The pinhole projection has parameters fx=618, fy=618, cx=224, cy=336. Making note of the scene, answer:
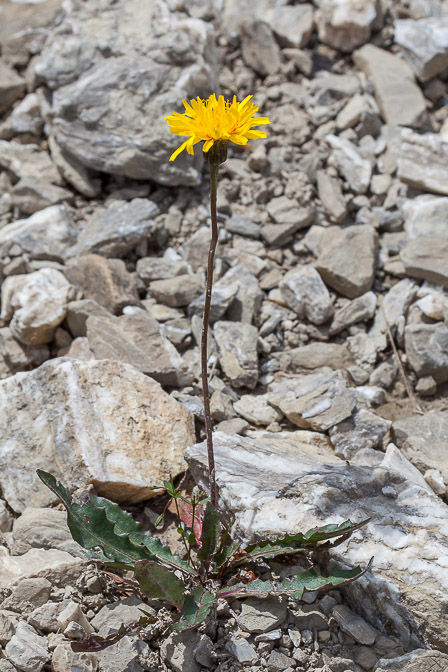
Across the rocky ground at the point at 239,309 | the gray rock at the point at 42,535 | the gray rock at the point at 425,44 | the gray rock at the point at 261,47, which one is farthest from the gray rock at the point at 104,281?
the gray rock at the point at 425,44

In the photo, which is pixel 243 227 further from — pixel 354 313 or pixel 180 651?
pixel 180 651

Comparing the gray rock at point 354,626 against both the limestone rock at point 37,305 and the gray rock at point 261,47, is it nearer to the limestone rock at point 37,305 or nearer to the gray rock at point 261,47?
the limestone rock at point 37,305

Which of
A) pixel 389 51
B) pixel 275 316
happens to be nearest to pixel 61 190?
pixel 275 316

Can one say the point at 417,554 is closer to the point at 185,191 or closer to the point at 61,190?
the point at 185,191

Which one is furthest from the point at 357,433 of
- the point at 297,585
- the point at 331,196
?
the point at 331,196

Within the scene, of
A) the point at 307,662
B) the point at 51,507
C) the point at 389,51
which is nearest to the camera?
the point at 307,662

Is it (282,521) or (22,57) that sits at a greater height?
(22,57)
